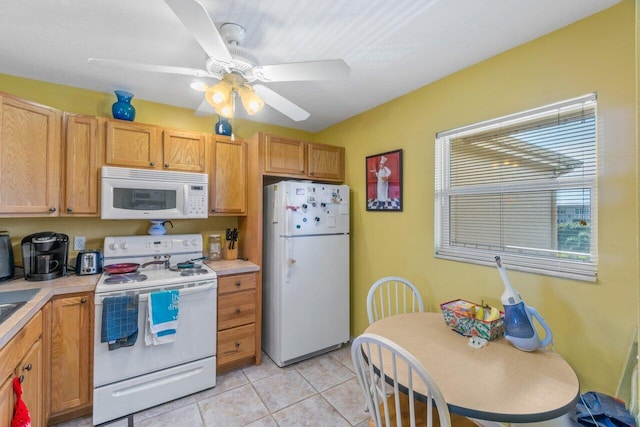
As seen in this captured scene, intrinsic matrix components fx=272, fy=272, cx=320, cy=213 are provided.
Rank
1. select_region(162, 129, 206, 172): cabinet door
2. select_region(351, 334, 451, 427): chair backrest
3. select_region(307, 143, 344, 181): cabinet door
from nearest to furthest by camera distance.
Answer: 1. select_region(351, 334, 451, 427): chair backrest
2. select_region(162, 129, 206, 172): cabinet door
3. select_region(307, 143, 344, 181): cabinet door

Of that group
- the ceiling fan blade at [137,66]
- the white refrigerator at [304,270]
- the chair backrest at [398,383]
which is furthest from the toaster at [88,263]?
the chair backrest at [398,383]

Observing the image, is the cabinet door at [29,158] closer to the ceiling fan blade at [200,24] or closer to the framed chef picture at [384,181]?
the ceiling fan blade at [200,24]

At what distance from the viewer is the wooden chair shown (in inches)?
36.7

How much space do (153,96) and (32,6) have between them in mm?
1072

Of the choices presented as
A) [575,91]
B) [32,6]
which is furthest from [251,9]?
[575,91]

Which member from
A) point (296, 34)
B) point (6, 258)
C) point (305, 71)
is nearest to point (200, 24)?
point (305, 71)

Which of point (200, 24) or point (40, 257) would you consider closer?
point (200, 24)

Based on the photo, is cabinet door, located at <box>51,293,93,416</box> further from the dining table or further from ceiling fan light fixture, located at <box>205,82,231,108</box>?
the dining table

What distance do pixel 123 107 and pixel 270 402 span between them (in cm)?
264

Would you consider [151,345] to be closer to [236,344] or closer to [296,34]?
[236,344]

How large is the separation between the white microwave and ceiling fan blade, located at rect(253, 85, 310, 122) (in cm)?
108

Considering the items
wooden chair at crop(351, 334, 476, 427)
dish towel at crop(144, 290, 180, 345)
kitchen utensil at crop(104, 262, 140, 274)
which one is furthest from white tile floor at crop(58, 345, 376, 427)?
kitchen utensil at crop(104, 262, 140, 274)

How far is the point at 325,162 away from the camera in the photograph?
9.70 feet

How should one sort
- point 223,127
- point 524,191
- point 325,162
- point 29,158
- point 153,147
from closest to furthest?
1. point 524,191
2. point 29,158
3. point 153,147
4. point 223,127
5. point 325,162
